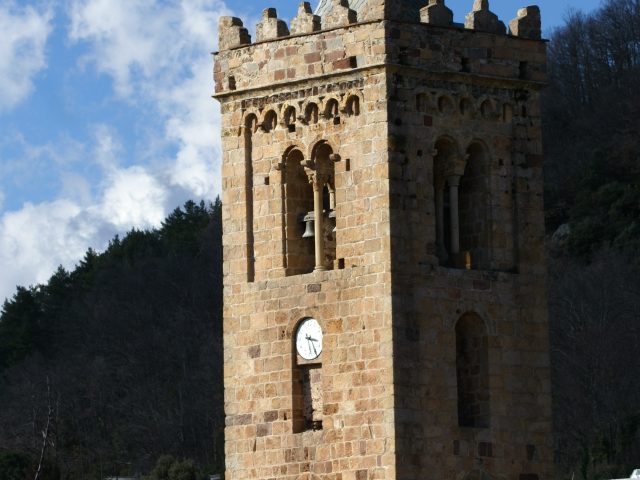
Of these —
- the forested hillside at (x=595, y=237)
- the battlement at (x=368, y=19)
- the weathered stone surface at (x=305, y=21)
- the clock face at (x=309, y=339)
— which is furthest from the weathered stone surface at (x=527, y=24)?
the forested hillside at (x=595, y=237)

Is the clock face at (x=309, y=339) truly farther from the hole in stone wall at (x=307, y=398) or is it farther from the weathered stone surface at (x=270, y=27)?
the weathered stone surface at (x=270, y=27)

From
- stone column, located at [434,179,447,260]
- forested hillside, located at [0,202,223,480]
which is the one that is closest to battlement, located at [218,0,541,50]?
stone column, located at [434,179,447,260]

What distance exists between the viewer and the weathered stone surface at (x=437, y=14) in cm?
4222

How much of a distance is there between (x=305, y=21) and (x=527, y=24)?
3.42 metres

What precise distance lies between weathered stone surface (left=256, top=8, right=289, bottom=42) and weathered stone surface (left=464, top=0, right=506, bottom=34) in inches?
108

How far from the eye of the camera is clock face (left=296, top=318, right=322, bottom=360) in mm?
42062

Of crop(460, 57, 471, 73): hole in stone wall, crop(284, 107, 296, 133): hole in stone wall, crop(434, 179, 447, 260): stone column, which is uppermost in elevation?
crop(460, 57, 471, 73): hole in stone wall

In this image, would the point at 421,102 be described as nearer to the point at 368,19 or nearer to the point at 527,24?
the point at 368,19

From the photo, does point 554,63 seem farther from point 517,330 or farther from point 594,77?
point 517,330

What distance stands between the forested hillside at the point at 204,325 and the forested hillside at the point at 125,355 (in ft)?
0.26

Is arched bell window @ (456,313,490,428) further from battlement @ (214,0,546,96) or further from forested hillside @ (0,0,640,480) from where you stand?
forested hillside @ (0,0,640,480)

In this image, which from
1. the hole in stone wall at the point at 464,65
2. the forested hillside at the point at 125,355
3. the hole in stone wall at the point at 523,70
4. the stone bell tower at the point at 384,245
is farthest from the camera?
the forested hillside at the point at 125,355

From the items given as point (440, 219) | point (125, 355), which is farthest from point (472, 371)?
point (125, 355)

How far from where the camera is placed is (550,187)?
9712 centimetres
